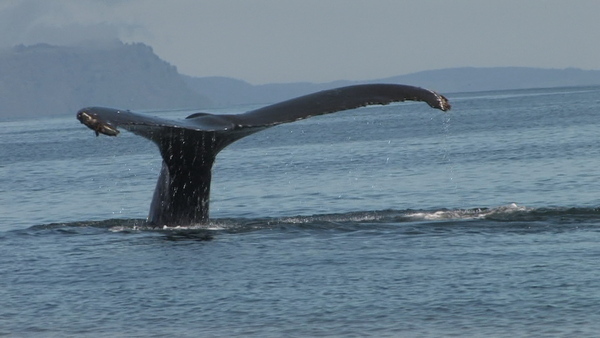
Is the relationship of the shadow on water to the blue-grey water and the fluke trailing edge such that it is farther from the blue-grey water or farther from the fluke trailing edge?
the fluke trailing edge

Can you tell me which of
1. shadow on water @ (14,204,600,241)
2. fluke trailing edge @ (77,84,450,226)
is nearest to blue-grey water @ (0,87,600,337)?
shadow on water @ (14,204,600,241)

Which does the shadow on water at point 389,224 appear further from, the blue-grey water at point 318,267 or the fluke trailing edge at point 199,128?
the fluke trailing edge at point 199,128

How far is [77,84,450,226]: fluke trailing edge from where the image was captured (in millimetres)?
10844

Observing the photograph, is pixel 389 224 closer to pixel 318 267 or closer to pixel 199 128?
pixel 318 267

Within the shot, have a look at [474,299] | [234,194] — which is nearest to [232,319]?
[474,299]

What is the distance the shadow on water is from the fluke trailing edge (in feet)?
1.26

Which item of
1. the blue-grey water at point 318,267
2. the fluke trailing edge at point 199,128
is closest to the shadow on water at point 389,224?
the blue-grey water at point 318,267

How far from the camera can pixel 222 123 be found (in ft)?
39.2

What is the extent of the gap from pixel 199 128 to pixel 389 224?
163 inches

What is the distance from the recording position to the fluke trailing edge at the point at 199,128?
35.6ft

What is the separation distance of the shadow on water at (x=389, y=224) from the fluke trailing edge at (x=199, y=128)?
0.38 m

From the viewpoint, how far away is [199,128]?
11773mm

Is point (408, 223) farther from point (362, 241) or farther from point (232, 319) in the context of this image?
point (232, 319)

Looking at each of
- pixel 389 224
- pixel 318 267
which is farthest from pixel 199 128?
pixel 389 224
